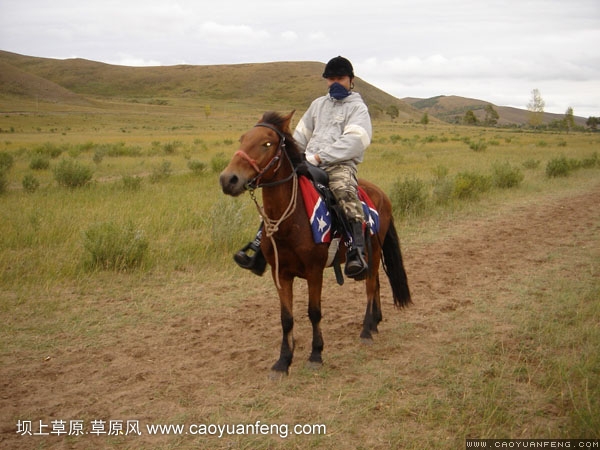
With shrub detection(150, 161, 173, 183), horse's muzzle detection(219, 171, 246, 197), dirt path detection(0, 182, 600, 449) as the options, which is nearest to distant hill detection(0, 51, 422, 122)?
shrub detection(150, 161, 173, 183)

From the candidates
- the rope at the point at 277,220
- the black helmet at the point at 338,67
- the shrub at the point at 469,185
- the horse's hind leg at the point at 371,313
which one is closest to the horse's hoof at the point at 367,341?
the horse's hind leg at the point at 371,313

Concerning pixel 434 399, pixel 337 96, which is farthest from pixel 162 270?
pixel 434 399

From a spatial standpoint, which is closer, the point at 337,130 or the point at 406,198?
the point at 337,130

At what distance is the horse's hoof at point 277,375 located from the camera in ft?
13.7

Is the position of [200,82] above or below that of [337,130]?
above

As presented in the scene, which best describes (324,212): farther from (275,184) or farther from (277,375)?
(277,375)

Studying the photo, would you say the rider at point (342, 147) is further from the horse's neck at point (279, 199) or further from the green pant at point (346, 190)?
the horse's neck at point (279, 199)

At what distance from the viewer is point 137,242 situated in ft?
23.5

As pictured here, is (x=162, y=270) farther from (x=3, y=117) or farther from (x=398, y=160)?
(x=3, y=117)

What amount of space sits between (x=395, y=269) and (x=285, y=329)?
6.20 feet

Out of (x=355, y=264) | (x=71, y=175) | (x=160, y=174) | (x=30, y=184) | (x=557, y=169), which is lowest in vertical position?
(x=30, y=184)

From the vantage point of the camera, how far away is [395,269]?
5.61 m

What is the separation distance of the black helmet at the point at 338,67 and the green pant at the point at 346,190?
0.91 m

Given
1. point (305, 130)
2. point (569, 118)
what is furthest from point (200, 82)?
point (305, 130)
